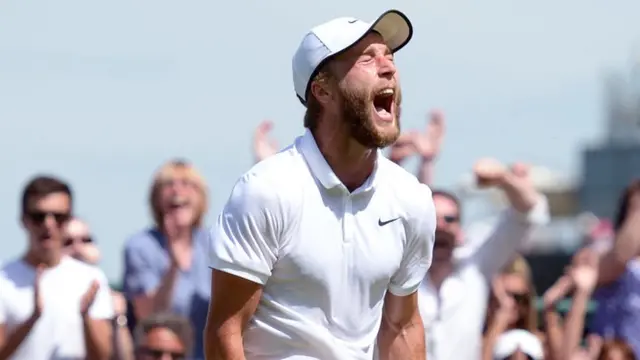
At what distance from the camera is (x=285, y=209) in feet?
24.7

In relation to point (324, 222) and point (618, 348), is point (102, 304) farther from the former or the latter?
point (324, 222)

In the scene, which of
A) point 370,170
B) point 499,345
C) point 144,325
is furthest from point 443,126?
point 370,170

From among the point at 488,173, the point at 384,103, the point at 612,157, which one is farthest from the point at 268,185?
the point at 612,157

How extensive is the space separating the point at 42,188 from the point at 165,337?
42.1 inches

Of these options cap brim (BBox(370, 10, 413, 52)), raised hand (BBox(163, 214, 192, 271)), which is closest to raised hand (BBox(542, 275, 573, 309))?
raised hand (BBox(163, 214, 192, 271))

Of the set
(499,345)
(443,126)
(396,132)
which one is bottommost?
(499,345)

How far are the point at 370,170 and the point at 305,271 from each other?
1.52ft

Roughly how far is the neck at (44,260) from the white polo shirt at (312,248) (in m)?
3.50

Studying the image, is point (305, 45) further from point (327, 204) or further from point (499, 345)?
point (499, 345)

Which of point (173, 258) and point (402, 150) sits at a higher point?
point (402, 150)

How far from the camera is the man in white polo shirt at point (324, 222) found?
24.7 feet

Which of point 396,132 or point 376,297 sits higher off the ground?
point 396,132

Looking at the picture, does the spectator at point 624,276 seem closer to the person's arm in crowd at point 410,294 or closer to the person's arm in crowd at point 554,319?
the person's arm in crowd at point 554,319

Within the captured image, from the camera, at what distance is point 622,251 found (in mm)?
11141
